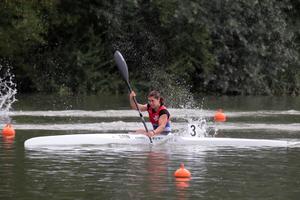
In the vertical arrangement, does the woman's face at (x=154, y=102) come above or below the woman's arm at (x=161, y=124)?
above

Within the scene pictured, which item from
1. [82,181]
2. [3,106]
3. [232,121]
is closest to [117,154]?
[82,181]

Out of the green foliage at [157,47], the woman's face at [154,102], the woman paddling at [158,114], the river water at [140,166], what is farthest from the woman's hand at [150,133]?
the green foliage at [157,47]

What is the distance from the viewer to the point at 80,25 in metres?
46.3

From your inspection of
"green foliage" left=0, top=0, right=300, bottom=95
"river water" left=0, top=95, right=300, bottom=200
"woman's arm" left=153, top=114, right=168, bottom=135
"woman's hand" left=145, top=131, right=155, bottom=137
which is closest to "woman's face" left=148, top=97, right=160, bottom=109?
"woman's arm" left=153, top=114, right=168, bottom=135

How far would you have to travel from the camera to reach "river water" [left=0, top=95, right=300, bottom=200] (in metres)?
14.2

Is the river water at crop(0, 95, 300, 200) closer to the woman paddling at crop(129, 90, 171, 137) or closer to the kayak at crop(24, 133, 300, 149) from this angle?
the kayak at crop(24, 133, 300, 149)

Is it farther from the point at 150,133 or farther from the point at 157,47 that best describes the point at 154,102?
the point at 157,47

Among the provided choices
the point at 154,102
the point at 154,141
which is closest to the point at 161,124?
the point at 154,141

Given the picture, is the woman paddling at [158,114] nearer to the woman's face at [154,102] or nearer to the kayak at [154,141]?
the woman's face at [154,102]

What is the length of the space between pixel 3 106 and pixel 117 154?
14.0m

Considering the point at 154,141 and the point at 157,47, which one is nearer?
the point at 154,141

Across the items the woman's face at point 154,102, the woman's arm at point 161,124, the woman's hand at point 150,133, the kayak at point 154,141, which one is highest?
the woman's face at point 154,102

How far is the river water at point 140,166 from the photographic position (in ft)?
46.6

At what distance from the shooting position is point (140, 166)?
1734cm
